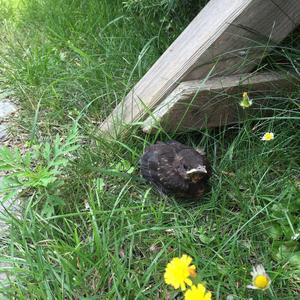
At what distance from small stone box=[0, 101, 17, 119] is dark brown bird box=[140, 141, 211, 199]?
4.04 ft

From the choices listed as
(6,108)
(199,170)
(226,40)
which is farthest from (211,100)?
(6,108)

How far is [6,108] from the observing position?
326 centimetres

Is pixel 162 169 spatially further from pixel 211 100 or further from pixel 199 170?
pixel 211 100

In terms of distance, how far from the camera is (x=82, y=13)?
3.77 meters

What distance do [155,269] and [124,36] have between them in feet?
6.20

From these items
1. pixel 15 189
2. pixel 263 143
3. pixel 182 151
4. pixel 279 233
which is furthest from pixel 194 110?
pixel 15 189

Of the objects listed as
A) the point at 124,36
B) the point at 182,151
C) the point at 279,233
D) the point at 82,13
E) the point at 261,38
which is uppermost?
the point at 82,13

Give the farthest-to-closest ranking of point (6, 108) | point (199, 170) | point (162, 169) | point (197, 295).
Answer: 1. point (6, 108)
2. point (162, 169)
3. point (199, 170)
4. point (197, 295)

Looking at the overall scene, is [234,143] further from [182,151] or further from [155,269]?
[155,269]

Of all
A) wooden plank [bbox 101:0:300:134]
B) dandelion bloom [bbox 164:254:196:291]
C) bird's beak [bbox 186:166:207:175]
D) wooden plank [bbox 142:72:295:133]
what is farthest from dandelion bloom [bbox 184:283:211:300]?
wooden plank [bbox 101:0:300:134]

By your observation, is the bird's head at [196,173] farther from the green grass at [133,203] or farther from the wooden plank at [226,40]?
the wooden plank at [226,40]

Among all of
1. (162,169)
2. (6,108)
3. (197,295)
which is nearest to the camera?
(197,295)

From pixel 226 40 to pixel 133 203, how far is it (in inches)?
36.1

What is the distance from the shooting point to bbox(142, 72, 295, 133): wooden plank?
92.4 inches
